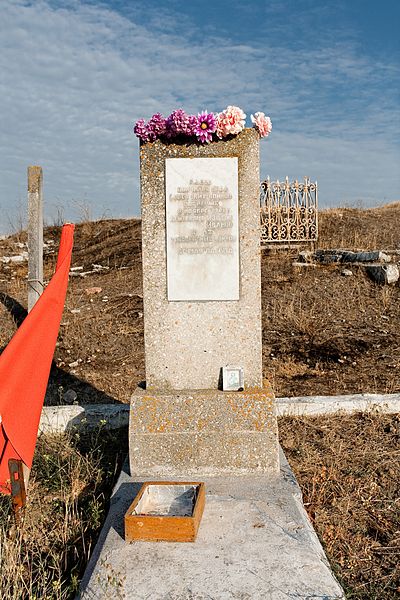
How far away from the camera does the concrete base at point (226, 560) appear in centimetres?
248

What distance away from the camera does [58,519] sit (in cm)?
350

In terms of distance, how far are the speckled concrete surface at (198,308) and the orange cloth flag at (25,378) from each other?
0.67 metres

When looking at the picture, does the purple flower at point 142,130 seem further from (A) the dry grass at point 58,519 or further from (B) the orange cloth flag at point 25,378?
(A) the dry grass at point 58,519

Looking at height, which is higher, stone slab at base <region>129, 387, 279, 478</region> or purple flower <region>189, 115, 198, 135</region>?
purple flower <region>189, 115, 198, 135</region>

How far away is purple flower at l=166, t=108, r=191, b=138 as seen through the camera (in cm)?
373

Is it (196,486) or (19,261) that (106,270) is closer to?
(19,261)

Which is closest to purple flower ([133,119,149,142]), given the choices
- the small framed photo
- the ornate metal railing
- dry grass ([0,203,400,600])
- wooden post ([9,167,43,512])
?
the small framed photo

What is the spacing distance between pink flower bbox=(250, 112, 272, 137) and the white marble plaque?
266 mm

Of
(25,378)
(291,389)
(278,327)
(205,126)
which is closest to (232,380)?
(25,378)

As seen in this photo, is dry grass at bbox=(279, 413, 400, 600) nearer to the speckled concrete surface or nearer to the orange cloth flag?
the speckled concrete surface

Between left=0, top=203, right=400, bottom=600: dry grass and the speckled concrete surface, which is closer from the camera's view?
left=0, top=203, right=400, bottom=600: dry grass

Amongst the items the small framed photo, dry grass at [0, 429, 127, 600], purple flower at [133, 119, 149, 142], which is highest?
purple flower at [133, 119, 149, 142]

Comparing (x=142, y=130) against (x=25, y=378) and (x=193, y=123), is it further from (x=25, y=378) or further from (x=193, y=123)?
(x=25, y=378)

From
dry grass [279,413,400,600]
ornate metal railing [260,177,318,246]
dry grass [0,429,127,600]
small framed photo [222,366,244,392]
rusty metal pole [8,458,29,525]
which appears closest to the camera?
dry grass [0,429,127,600]
